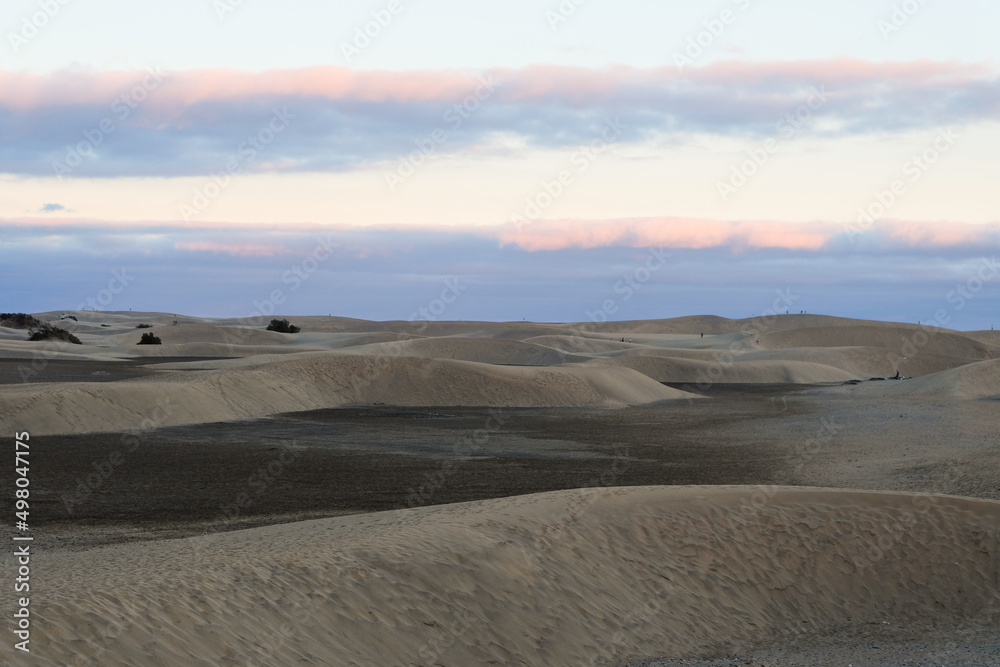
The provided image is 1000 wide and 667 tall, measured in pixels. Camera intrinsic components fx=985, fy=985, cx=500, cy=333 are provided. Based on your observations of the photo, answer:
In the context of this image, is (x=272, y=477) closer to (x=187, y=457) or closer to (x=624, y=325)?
(x=187, y=457)

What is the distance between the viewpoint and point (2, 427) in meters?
25.4

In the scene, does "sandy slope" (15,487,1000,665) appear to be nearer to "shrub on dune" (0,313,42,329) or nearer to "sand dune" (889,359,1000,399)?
"sand dune" (889,359,1000,399)

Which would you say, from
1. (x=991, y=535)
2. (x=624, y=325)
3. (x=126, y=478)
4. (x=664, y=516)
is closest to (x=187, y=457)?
(x=126, y=478)

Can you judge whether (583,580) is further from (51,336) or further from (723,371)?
(51,336)

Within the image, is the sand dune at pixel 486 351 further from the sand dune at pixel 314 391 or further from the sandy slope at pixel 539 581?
the sandy slope at pixel 539 581

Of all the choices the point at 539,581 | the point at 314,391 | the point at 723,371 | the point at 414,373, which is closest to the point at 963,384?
the point at 723,371

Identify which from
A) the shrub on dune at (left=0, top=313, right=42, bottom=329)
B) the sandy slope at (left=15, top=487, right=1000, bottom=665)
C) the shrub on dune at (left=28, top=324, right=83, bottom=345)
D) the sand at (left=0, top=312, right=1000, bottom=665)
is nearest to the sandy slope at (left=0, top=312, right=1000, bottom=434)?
the shrub on dune at (left=28, top=324, right=83, bottom=345)

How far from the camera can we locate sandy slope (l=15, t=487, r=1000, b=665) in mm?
8625

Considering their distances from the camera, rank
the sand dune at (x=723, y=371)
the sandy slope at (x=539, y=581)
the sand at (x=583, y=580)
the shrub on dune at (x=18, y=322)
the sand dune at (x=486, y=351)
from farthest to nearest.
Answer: the shrub on dune at (x=18, y=322), the sand dune at (x=486, y=351), the sand dune at (x=723, y=371), the sand at (x=583, y=580), the sandy slope at (x=539, y=581)

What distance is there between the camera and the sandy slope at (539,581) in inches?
340

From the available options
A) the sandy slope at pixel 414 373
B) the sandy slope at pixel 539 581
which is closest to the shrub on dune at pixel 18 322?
the sandy slope at pixel 414 373

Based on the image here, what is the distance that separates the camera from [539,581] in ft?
36.1

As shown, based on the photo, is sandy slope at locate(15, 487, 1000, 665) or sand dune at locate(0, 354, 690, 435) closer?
sandy slope at locate(15, 487, 1000, 665)

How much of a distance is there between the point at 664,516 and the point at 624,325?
12415 centimetres
